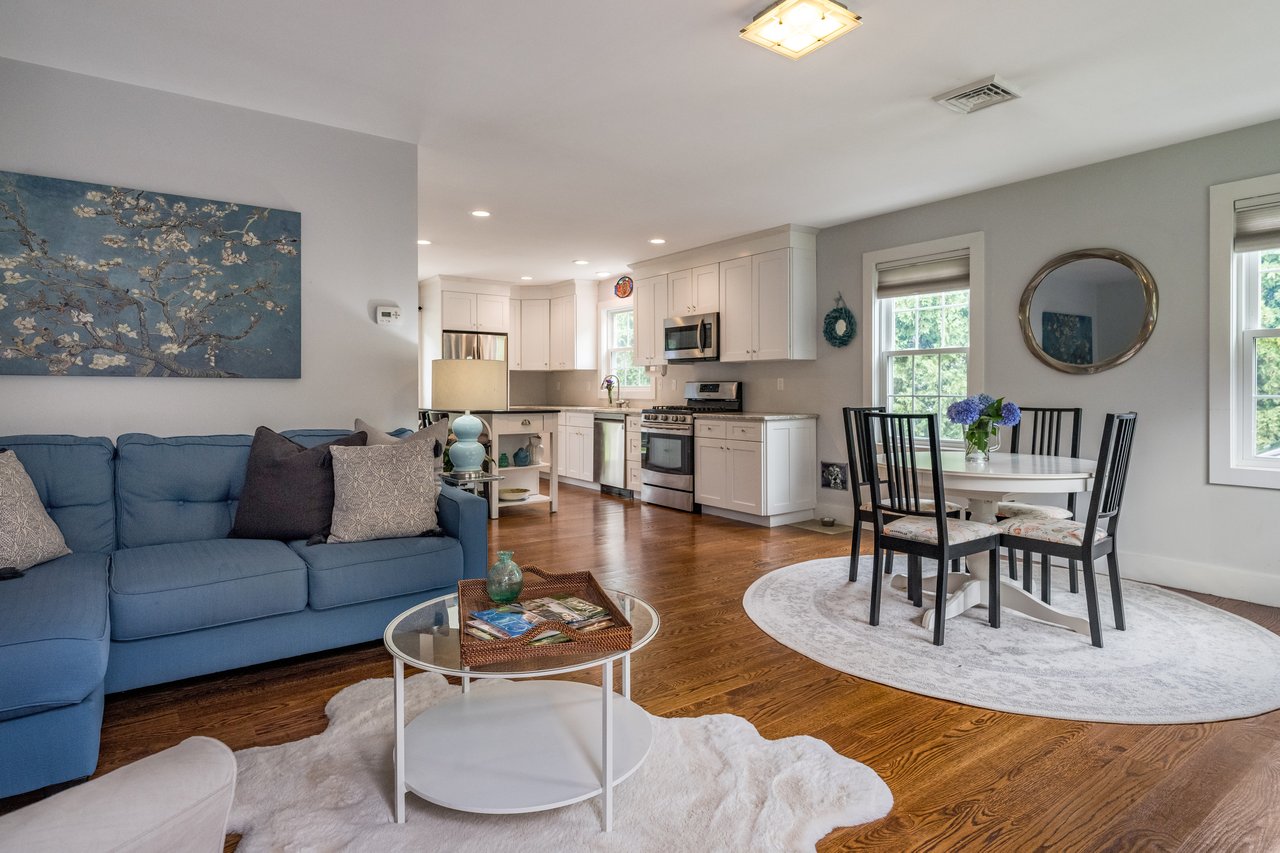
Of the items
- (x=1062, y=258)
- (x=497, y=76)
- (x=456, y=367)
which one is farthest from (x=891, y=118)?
(x=456, y=367)

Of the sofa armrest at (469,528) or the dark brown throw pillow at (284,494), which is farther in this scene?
the sofa armrest at (469,528)

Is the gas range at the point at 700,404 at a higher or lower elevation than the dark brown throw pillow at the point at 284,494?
higher

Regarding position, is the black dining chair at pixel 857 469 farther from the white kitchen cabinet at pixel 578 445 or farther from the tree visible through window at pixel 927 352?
the white kitchen cabinet at pixel 578 445

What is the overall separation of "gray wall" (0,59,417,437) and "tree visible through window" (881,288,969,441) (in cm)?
349

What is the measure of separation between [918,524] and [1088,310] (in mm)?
2071

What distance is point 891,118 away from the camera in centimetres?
342

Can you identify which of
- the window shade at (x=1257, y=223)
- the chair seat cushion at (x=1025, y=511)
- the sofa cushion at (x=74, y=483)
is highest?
the window shade at (x=1257, y=223)

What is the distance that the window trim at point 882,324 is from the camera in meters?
4.66

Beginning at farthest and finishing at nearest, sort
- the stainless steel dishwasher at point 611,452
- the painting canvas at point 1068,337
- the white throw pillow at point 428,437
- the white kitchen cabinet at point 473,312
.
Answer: the white kitchen cabinet at point 473,312, the stainless steel dishwasher at point 611,452, the painting canvas at point 1068,337, the white throw pillow at point 428,437

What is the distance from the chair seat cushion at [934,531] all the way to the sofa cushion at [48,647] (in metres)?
2.95

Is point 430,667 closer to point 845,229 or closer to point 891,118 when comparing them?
point 891,118

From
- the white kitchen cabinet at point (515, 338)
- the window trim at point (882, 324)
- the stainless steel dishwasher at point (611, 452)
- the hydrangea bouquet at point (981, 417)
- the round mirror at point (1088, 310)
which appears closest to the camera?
the hydrangea bouquet at point (981, 417)

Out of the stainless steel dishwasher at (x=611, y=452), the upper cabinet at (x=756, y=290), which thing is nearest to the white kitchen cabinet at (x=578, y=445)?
the stainless steel dishwasher at (x=611, y=452)

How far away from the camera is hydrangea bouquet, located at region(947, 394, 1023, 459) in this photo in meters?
3.34
